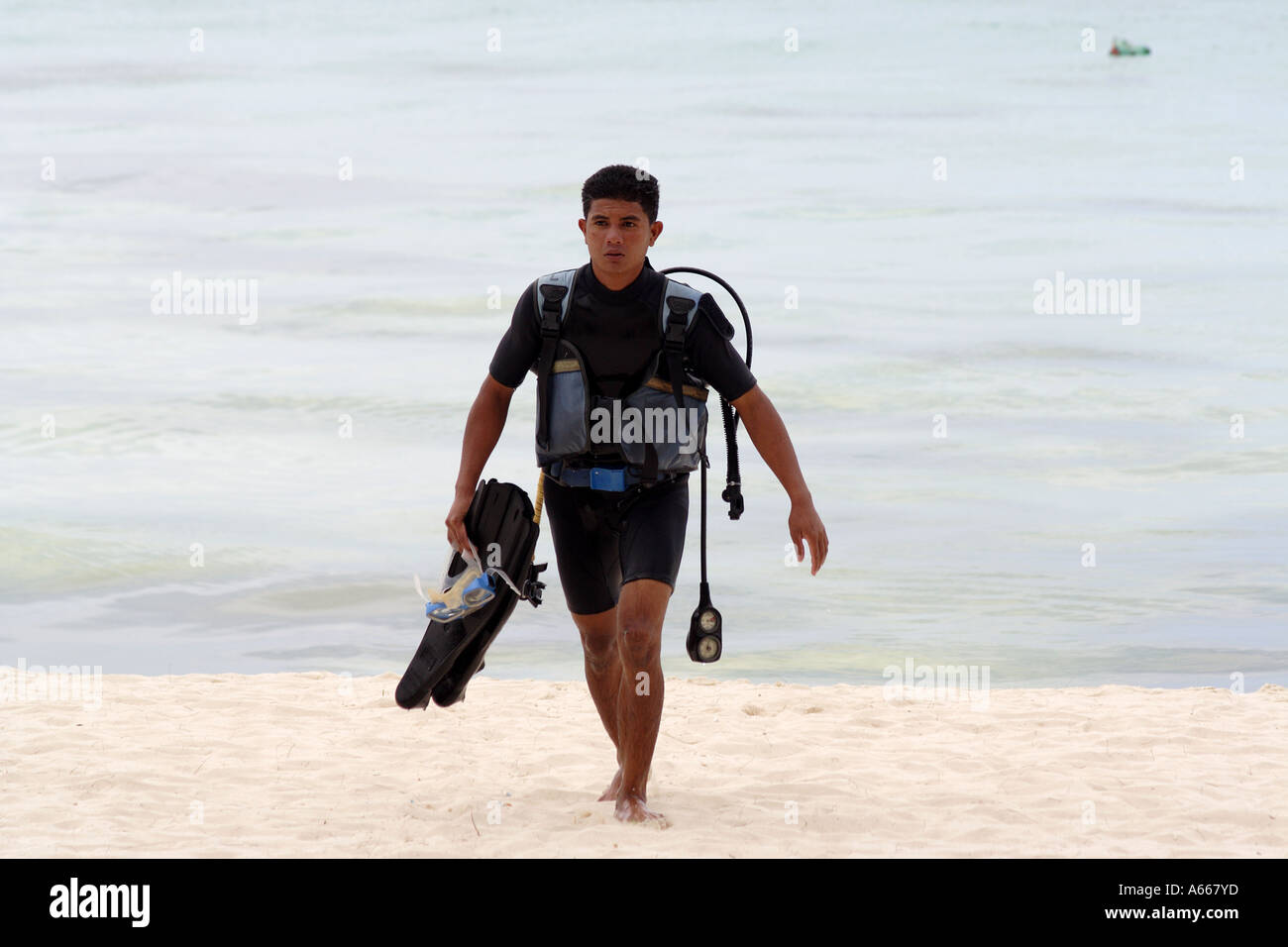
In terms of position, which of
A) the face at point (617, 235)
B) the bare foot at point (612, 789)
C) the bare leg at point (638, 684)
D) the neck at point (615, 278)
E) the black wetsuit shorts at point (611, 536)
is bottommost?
the bare foot at point (612, 789)

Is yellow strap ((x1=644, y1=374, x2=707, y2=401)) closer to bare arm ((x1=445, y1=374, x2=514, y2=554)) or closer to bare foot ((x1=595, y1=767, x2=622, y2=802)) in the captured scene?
bare arm ((x1=445, y1=374, x2=514, y2=554))

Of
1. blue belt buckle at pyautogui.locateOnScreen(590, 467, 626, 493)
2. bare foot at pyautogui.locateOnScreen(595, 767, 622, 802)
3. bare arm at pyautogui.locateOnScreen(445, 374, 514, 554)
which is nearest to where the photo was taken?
blue belt buckle at pyautogui.locateOnScreen(590, 467, 626, 493)

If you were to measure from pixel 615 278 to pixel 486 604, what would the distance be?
1.32 meters

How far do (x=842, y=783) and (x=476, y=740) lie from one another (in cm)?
198

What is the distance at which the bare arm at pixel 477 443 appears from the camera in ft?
19.4

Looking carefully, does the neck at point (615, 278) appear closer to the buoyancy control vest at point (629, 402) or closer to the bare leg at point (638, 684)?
the buoyancy control vest at point (629, 402)

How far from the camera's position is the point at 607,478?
19.1 feet

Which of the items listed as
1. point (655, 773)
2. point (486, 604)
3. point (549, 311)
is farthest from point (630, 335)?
point (655, 773)

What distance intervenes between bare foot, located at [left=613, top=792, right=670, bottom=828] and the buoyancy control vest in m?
1.21

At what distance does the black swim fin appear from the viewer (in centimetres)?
594

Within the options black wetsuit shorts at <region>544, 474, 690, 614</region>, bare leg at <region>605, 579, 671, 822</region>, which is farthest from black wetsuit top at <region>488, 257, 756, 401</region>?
bare leg at <region>605, 579, 671, 822</region>

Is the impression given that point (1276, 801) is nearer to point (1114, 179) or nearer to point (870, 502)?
point (870, 502)

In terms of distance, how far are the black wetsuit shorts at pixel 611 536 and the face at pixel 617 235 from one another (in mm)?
812

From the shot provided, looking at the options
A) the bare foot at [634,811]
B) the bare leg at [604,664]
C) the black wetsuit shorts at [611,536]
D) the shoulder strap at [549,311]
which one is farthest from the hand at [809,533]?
the bare foot at [634,811]
